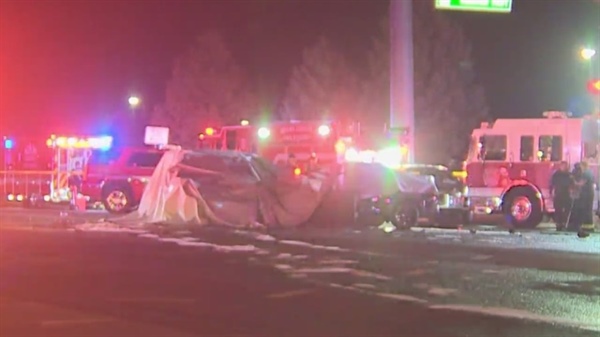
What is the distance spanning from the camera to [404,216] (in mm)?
23688

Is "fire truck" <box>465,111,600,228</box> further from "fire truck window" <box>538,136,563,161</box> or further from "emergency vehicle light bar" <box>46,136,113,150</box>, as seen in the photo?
"emergency vehicle light bar" <box>46,136,113,150</box>

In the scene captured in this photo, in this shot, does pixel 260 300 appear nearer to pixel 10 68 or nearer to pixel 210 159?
pixel 210 159

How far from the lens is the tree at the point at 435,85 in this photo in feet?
159

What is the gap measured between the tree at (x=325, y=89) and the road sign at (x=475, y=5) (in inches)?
929

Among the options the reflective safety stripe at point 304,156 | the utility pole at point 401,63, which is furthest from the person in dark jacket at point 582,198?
the utility pole at point 401,63

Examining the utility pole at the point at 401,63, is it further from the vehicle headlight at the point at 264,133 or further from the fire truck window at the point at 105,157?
the fire truck window at the point at 105,157

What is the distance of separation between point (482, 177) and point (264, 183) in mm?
6166

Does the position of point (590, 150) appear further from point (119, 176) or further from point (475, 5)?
point (119, 176)

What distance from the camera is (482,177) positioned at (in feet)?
84.0

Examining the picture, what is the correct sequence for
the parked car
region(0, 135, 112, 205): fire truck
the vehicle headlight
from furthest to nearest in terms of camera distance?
the vehicle headlight → region(0, 135, 112, 205): fire truck → the parked car

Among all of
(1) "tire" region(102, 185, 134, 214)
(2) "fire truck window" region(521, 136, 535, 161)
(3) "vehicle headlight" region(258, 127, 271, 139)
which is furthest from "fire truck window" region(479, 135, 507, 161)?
(1) "tire" region(102, 185, 134, 214)

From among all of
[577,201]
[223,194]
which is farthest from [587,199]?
[223,194]

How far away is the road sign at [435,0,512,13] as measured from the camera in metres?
26.0

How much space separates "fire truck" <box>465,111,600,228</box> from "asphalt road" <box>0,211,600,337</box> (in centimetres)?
423
